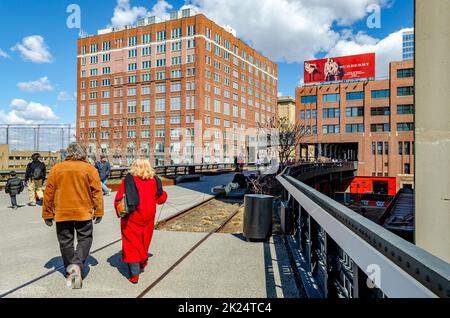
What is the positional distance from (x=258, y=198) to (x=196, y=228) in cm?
242

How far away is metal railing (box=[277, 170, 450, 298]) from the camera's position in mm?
1595

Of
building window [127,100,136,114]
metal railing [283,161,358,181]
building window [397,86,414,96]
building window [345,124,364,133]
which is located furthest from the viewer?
building window [127,100,136,114]

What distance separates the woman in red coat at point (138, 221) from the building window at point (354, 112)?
70.1m

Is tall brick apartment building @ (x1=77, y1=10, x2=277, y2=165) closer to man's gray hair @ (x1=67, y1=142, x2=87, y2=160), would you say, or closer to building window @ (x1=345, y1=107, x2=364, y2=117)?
building window @ (x1=345, y1=107, x2=364, y2=117)

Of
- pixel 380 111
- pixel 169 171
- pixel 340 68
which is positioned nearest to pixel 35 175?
pixel 169 171

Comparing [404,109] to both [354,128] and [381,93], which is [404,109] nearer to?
[381,93]

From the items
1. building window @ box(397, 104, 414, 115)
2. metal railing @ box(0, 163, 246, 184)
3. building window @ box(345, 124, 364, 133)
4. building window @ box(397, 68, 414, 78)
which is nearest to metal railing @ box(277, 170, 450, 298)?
metal railing @ box(0, 163, 246, 184)

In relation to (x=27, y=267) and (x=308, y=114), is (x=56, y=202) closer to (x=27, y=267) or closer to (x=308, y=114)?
(x=27, y=267)

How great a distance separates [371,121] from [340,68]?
13.2 m

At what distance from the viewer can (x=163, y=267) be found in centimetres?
523

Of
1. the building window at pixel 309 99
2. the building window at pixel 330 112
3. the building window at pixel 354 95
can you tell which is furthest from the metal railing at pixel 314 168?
the building window at pixel 309 99

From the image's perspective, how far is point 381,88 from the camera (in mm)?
66938

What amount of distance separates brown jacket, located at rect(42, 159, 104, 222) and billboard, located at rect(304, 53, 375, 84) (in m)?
73.2

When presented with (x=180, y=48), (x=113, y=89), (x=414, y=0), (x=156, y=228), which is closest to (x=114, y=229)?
(x=156, y=228)
